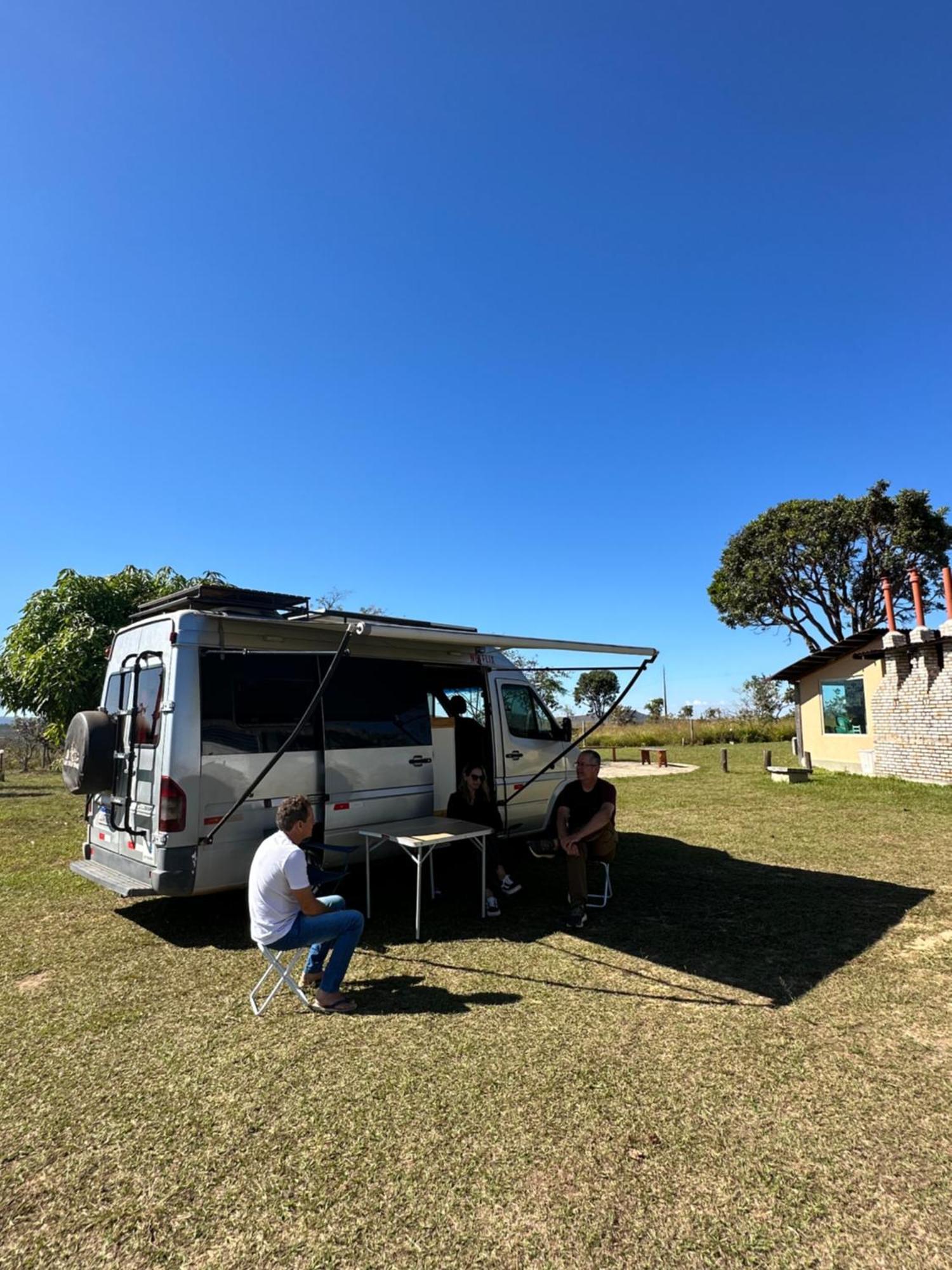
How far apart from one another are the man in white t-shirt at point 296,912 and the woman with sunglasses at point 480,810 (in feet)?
7.13

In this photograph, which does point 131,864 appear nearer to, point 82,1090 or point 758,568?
point 82,1090

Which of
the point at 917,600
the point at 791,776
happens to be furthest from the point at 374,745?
the point at 917,600

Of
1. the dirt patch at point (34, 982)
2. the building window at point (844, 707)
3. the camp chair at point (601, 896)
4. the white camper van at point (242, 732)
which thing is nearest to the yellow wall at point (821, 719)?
the building window at point (844, 707)

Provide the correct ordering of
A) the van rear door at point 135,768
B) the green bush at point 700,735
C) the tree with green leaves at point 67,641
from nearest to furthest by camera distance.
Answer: the van rear door at point 135,768
the tree with green leaves at point 67,641
the green bush at point 700,735

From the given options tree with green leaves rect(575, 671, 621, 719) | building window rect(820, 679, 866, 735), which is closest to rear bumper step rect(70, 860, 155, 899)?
building window rect(820, 679, 866, 735)

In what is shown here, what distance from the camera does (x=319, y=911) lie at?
153 inches

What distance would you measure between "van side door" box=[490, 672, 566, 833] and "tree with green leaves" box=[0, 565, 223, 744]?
800 centimetres

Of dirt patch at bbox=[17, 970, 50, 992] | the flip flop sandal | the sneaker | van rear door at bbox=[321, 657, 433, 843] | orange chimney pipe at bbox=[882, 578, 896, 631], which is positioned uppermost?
orange chimney pipe at bbox=[882, 578, 896, 631]

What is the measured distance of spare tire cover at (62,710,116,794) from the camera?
5.30 metres

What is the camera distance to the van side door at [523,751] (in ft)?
22.6

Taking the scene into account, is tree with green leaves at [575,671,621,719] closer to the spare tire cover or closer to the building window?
the building window

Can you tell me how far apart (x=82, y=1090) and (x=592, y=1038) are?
93.9 inches

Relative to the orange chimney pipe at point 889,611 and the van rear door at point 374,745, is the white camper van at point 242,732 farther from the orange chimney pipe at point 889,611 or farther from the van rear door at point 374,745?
the orange chimney pipe at point 889,611

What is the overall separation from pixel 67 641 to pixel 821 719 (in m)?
17.4
